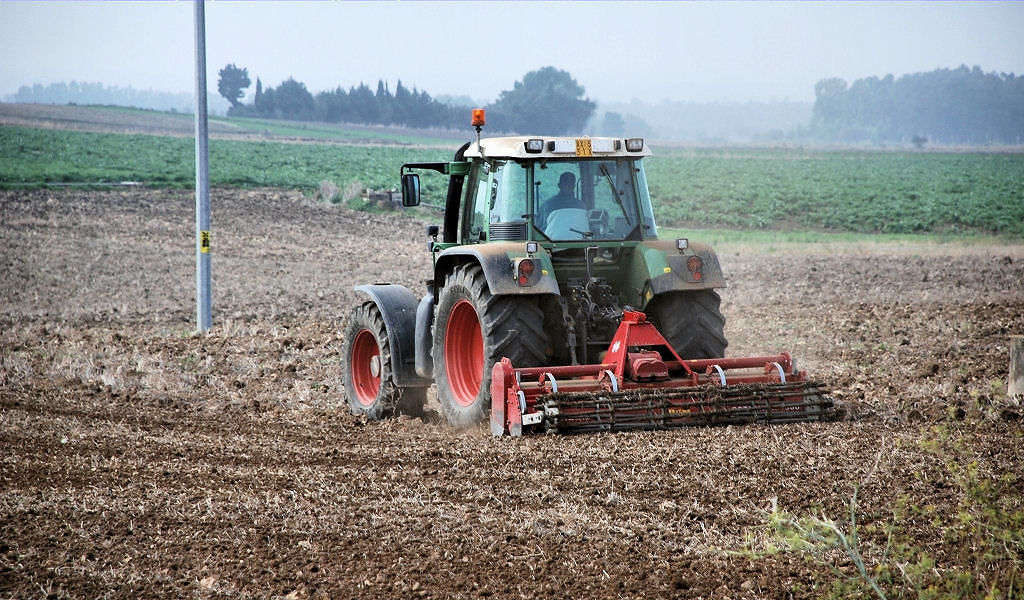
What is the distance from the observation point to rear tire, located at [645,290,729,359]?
7.84 m

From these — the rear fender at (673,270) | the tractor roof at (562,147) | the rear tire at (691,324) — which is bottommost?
the rear tire at (691,324)

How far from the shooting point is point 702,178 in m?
53.1

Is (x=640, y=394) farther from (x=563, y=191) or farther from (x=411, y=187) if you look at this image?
(x=411, y=187)

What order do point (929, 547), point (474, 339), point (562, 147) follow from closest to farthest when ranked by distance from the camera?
point (929, 547)
point (562, 147)
point (474, 339)

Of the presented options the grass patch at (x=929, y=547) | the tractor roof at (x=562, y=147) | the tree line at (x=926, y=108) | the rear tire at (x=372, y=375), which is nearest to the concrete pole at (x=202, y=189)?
the rear tire at (x=372, y=375)

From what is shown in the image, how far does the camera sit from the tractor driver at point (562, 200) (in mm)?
7980

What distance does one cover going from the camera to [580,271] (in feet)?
26.3

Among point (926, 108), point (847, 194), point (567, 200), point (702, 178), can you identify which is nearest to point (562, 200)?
point (567, 200)

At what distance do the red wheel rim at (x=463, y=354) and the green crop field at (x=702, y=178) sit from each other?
80.4ft

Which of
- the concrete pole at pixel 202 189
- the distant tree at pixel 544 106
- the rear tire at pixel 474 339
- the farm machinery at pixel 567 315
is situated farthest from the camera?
the distant tree at pixel 544 106

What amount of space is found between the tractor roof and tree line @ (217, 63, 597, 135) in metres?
64.7

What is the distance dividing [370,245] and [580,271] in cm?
1744

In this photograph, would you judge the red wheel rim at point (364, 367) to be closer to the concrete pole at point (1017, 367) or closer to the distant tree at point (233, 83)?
the concrete pole at point (1017, 367)

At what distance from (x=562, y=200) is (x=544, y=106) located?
7075cm
